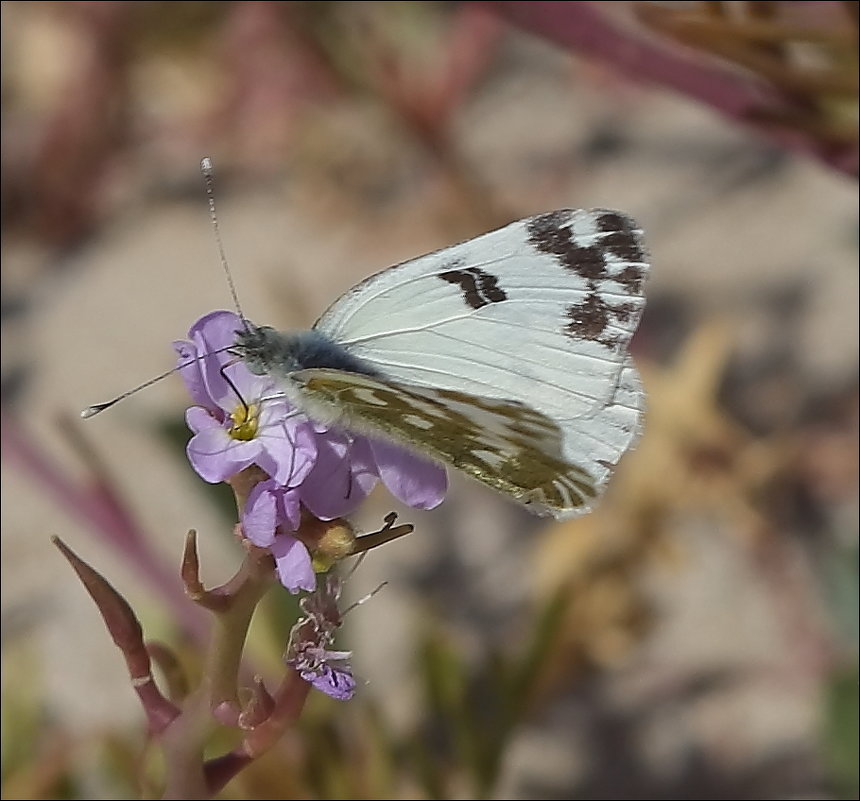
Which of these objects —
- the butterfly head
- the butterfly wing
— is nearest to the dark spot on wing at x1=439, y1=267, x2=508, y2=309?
the butterfly wing

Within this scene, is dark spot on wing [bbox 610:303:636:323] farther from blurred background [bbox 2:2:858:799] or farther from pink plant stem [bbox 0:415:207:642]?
pink plant stem [bbox 0:415:207:642]

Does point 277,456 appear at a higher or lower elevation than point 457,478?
higher

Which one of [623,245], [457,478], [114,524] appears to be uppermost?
[623,245]

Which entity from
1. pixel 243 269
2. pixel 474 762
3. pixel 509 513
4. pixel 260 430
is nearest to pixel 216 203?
pixel 243 269

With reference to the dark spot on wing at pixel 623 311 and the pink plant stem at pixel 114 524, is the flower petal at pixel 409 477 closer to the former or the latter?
the dark spot on wing at pixel 623 311

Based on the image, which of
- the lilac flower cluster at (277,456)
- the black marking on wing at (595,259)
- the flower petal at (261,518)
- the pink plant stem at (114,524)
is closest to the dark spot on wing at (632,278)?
the black marking on wing at (595,259)

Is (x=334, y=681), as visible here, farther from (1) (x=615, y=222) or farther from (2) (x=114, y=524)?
(2) (x=114, y=524)

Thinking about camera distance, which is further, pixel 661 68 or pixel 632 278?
pixel 661 68

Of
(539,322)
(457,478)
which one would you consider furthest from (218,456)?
(457,478)
